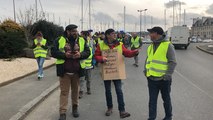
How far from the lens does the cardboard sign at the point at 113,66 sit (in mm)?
7258

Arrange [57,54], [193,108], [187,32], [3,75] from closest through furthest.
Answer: [57,54] → [193,108] → [3,75] → [187,32]

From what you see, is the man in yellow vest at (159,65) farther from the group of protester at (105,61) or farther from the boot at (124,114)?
the boot at (124,114)

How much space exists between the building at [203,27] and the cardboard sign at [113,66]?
140 metres

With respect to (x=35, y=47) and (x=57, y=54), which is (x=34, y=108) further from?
(x=35, y=47)

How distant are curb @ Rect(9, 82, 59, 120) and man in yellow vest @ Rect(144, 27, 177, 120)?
8.71 feet

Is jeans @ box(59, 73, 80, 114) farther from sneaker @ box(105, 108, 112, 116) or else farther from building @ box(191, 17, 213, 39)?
building @ box(191, 17, 213, 39)

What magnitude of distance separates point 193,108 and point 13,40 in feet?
42.5

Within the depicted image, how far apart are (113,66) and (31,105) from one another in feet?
7.13

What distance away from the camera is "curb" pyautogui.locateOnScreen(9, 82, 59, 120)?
6.96 metres

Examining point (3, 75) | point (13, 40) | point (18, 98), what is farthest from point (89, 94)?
point (13, 40)

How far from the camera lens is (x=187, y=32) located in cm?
3994

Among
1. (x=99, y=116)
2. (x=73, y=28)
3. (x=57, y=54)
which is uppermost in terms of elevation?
(x=73, y=28)

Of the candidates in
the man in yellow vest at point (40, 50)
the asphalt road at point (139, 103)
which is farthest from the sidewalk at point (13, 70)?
the asphalt road at point (139, 103)

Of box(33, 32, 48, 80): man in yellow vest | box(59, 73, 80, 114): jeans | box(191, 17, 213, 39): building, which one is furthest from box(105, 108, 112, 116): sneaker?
box(191, 17, 213, 39): building
